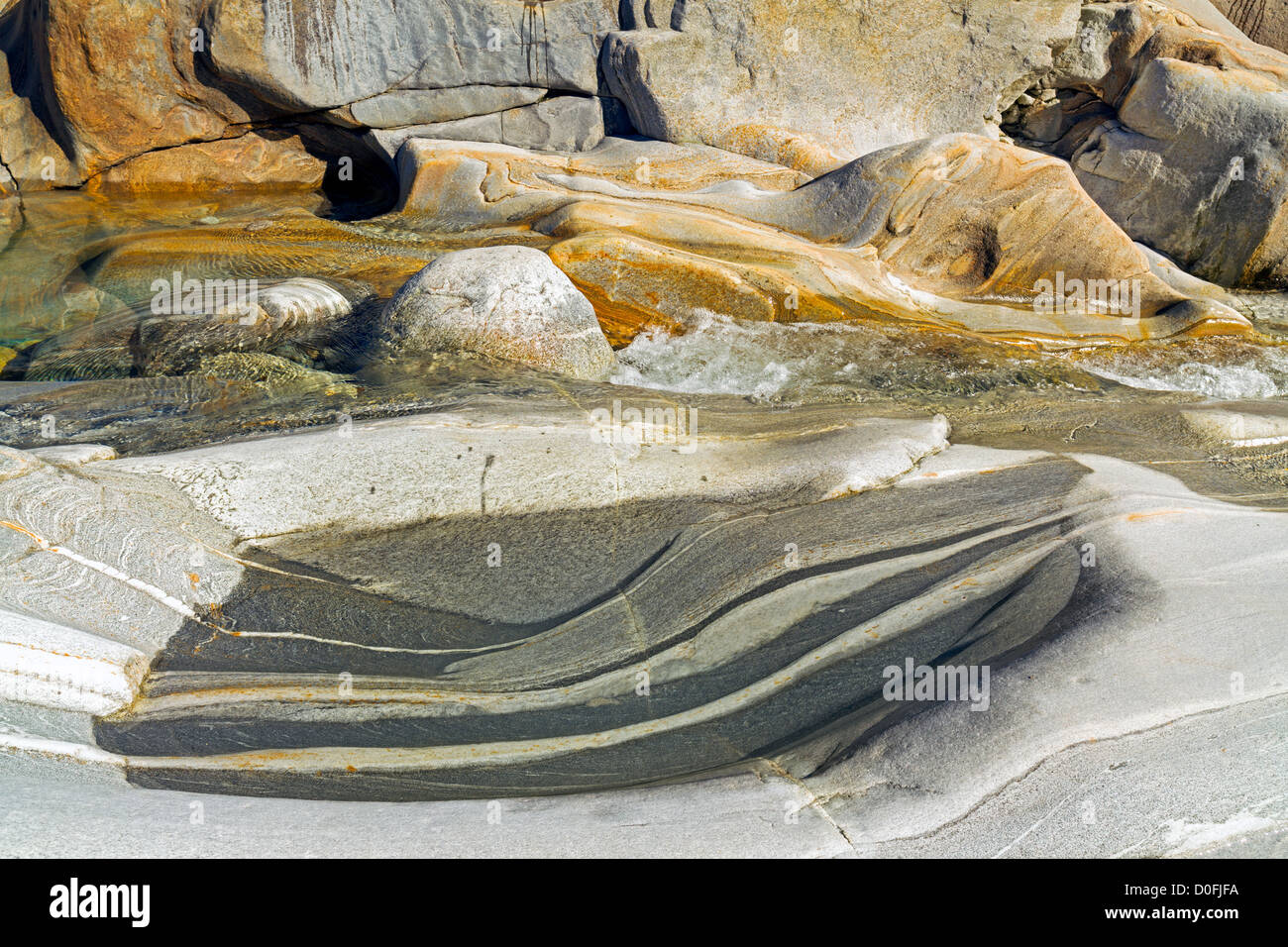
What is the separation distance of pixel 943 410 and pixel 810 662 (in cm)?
265

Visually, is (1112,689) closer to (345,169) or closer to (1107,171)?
(1107,171)

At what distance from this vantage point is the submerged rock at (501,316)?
6.05 metres

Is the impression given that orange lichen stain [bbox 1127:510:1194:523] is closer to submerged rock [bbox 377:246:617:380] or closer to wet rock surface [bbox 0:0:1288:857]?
wet rock surface [bbox 0:0:1288:857]

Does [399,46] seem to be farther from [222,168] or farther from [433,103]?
[222,168]

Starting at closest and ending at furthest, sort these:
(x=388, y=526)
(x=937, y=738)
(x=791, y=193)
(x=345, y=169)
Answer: (x=937, y=738), (x=388, y=526), (x=791, y=193), (x=345, y=169)

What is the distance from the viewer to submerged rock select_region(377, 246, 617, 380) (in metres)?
6.05

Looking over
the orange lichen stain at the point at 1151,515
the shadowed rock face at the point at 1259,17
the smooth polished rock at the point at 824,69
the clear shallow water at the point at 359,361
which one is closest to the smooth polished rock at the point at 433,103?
the smooth polished rock at the point at 824,69

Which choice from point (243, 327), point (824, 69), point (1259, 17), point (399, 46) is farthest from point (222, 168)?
point (1259, 17)

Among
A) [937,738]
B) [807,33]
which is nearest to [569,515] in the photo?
[937,738]

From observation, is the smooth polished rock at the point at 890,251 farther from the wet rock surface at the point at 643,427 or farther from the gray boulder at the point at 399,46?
the gray boulder at the point at 399,46

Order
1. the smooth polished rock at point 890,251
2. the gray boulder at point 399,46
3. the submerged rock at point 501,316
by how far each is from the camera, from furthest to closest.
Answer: the gray boulder at point 399,46 → the smooth polished rock at point 890,251 → the submerged rock at point 501,316

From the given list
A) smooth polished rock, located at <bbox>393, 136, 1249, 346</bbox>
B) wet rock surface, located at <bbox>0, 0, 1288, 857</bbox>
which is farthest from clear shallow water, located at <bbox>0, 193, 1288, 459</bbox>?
smooth polished rock, located at <bbox>393, 136, 1249, 346</bbox>

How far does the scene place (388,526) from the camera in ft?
14.4

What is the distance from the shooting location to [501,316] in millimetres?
6078
